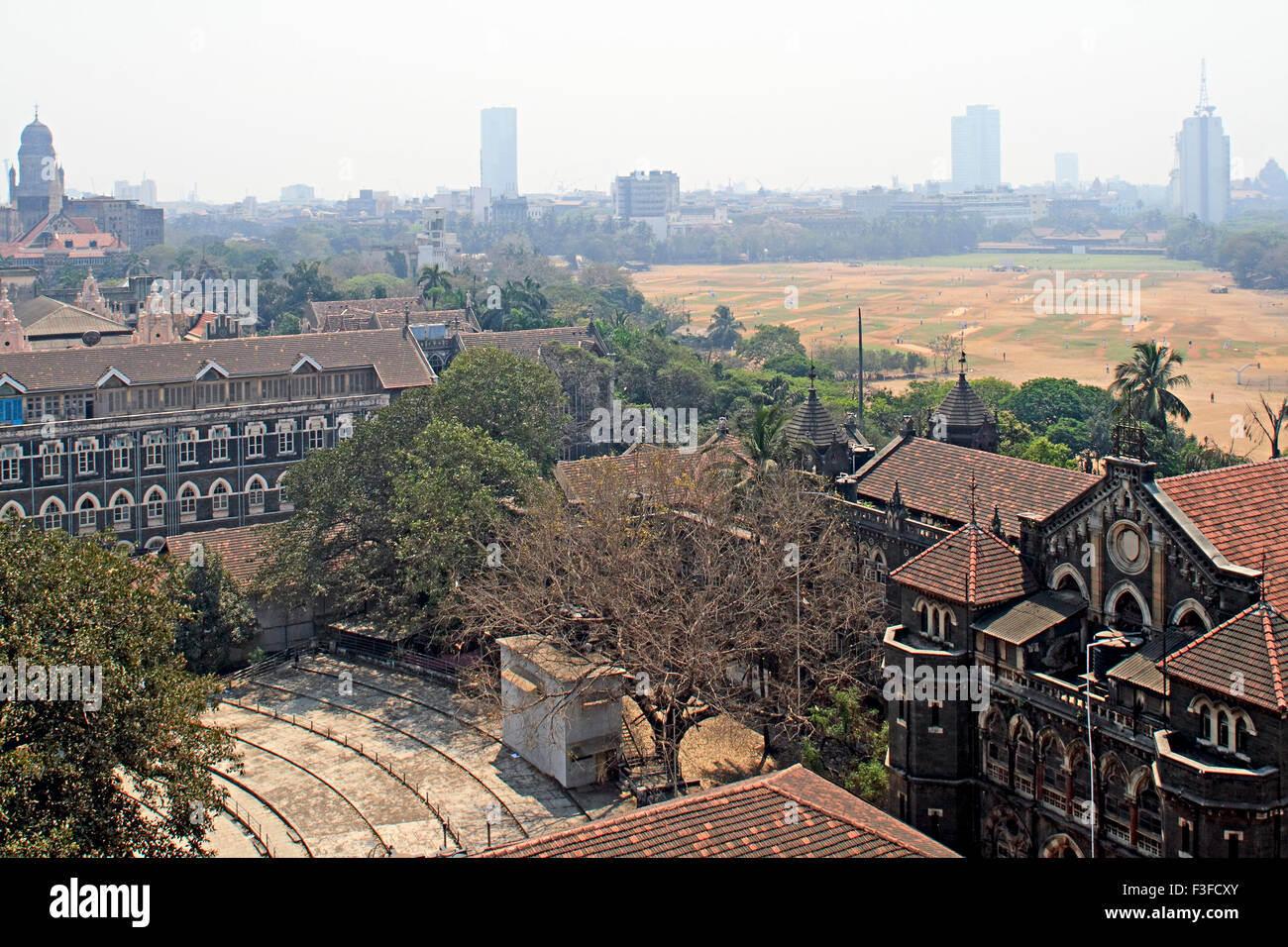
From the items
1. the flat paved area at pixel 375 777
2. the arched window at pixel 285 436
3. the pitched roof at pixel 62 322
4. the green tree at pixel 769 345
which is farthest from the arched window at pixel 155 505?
the green tree at pixel 769 345

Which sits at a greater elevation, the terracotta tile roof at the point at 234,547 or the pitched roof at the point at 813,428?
the pitched roof at the point at 813,428

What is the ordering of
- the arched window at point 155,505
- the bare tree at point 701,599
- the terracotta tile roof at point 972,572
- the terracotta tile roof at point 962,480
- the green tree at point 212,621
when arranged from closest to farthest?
1. the terracotta tile roof at point 972,572
2. the terracotta tile roof at point 962,480
3. the bare tree at point 701,599
4. the green tree at point 212,621
5. the arched window at point 155,505

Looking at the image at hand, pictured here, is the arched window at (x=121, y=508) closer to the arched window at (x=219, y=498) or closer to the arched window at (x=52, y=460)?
the arched window at (x=52, y=460)

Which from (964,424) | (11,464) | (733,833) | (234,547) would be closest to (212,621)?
(234,547)

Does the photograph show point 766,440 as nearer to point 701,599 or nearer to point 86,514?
point 701,599

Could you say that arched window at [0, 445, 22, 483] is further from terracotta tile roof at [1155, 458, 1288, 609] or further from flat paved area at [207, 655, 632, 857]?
terracotta tile roof at [1155, 458, 1288, 609]
